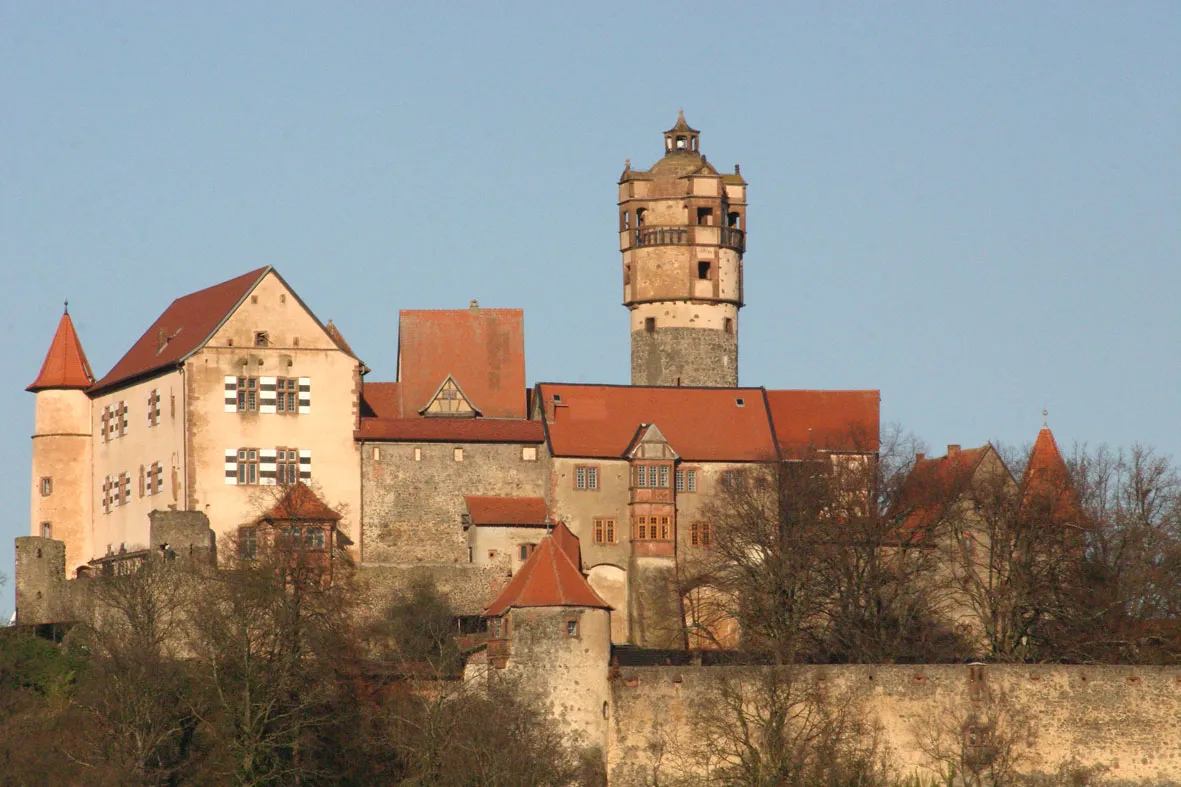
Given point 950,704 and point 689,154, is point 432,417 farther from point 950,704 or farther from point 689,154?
point 950,704

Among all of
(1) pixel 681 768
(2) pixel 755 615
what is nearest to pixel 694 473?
(2) pixel 755 615

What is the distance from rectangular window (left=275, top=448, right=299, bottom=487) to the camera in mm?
74062

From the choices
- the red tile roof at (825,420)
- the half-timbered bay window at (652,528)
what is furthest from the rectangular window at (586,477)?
the red tile roof at (825,420)

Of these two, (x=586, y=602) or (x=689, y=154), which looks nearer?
(x=586, y=602)

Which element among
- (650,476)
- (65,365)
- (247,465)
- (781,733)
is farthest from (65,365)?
(781,733)

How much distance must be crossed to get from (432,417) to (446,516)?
3.37m

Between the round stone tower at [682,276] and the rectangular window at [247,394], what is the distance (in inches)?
539

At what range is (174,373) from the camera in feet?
245

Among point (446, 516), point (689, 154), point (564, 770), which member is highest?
point (689, 154)

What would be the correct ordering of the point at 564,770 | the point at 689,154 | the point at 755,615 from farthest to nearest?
the point at 689,154, the point at 755,615, the point at 564,770

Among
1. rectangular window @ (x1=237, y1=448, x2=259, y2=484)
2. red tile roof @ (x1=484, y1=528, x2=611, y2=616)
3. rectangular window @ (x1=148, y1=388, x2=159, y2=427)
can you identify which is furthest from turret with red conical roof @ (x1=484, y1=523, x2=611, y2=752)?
rectangular window @ (x1=148, y1=388, x2=159, y2=427)

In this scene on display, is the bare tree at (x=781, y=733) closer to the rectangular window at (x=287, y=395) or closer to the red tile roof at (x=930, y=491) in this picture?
the red tile roof at (x=930, y=491)

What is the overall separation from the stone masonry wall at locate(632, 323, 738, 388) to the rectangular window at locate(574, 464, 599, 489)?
7585 millimetres

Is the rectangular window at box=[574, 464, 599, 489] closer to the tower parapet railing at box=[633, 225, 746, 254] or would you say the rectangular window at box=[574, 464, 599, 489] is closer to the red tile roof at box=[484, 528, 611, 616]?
the tower parapet railing at box=[633, 225, 746, 254]
